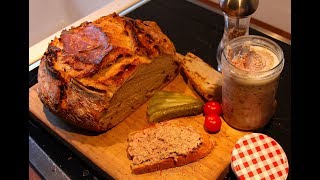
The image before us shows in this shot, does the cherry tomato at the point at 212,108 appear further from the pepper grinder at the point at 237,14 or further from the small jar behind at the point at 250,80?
the pepper grinder at the point at 237,14

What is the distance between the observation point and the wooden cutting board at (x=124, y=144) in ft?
5.45

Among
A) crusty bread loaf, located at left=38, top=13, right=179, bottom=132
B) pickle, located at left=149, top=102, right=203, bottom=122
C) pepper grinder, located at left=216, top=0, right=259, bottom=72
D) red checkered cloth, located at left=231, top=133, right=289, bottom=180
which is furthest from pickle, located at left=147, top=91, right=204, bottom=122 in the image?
pepper grinder, located at left=216, top=0, right=259, bottom=72

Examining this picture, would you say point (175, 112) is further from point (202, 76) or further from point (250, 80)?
point (250, 80)

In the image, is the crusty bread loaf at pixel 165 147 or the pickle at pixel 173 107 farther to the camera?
the pickle at pixel 173 107

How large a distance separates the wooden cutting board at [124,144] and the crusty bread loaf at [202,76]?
2.8 inches

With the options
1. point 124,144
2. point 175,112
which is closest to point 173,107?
point 175,112

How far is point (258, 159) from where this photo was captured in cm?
161

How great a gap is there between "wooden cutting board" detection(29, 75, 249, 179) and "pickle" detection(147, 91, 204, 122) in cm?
4

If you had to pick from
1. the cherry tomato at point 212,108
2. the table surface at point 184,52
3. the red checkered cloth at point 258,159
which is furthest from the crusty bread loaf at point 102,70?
the red checkered cloth at point 258,159

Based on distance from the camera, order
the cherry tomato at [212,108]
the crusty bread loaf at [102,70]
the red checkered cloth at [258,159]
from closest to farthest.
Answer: the red checkered cloth at [258,159] → the crusty bread loaf at [102,70] → the cherry tomato at [212,108]

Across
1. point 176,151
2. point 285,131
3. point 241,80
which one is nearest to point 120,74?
point 176,151

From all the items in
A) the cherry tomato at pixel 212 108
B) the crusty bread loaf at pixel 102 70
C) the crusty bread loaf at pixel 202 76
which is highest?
the crusty bread loaf at pixel 102 70

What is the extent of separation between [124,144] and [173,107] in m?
0.30

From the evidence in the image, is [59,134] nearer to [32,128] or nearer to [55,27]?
[32,128]
